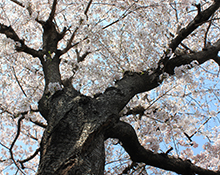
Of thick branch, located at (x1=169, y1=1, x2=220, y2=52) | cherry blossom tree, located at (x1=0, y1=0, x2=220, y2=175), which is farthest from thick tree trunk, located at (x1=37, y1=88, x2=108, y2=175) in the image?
thick branch, located at (x1=169, y1=1, x2=220, y2=52)

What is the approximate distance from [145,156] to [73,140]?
134cm

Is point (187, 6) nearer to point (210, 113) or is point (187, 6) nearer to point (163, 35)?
point (163, 35)

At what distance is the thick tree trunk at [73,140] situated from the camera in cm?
201

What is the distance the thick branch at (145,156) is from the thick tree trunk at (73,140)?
431 mm

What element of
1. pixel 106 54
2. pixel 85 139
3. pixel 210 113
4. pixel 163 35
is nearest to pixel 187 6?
pixel 163 35

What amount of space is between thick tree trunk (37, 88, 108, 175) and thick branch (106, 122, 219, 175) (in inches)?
17.0

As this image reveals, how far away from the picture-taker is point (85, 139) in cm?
220

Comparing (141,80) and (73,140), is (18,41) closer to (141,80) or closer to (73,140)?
(141,80)

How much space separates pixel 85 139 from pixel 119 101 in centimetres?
100

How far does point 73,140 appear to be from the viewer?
226cm

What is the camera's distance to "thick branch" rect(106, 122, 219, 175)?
112 inches

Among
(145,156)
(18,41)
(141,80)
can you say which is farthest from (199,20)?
(18,41)

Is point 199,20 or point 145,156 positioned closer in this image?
point 145,156

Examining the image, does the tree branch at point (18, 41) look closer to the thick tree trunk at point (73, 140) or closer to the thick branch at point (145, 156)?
the thick tree trunk at point (73, 140)
